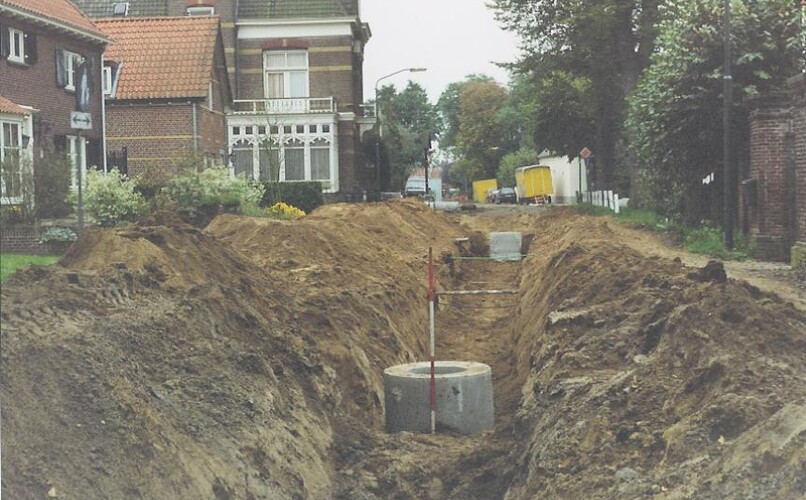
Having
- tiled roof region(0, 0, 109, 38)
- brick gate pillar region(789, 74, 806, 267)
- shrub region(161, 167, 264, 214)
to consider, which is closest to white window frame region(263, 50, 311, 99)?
shrub region(161, 167, 264, 214)

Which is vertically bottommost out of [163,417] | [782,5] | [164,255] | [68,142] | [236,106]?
[163,417]

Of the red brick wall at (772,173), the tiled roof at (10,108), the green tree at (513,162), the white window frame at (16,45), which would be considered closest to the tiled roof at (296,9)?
the red brick wall at (772,173)

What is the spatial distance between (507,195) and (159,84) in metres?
49.3

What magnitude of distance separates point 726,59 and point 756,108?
113 centimetres

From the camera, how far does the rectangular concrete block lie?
27.8 m

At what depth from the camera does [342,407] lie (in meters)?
10.6

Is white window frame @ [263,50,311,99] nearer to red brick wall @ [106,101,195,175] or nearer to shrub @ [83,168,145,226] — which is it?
red brick wall @ [106,101,195,175]

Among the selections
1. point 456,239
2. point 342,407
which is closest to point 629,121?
point 456,239

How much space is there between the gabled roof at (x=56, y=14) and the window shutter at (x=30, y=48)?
7.9 inches

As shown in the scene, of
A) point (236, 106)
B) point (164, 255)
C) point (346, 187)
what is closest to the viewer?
point (164, 255)

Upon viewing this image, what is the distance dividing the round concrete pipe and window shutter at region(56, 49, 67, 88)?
14.7 ft

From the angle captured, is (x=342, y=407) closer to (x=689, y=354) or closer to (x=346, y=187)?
(x=689, y=354)

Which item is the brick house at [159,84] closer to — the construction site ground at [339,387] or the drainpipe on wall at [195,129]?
the drainpipe on wall at [195,129]

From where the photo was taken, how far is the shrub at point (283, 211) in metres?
23.6
